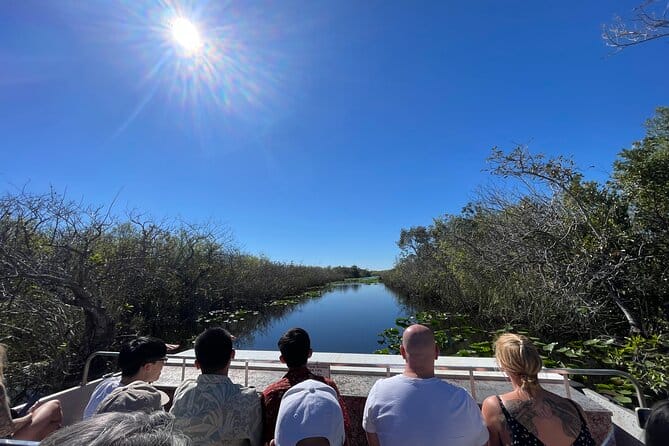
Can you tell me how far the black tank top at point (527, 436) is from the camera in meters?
1.50

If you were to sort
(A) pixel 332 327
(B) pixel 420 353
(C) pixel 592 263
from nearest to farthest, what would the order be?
(B) pixel 420 353, (C) pixel 592 263, (A) pixel 332 327

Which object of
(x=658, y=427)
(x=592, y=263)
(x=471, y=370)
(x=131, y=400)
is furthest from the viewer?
(x=592, y=263)

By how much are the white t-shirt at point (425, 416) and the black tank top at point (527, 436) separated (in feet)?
0.60

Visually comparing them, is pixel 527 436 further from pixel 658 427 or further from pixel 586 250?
pixel 586 250

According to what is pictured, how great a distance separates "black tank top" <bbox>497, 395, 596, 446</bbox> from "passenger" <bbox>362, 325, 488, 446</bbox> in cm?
18

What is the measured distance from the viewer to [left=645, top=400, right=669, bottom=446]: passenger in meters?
0.91

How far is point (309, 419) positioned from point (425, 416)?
0.70m

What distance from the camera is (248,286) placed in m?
17.7

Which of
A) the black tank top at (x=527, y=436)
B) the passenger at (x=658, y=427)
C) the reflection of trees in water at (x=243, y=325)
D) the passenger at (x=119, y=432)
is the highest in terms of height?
the passenger at (x=119, y=432)

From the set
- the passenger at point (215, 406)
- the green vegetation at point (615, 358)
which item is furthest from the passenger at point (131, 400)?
the green vegetation at point (615, 358)

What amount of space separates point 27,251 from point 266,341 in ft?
21.4

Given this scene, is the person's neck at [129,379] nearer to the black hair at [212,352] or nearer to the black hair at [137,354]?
the black hair at [137,354]

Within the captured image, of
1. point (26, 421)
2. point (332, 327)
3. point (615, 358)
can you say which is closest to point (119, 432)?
point (26, 421)

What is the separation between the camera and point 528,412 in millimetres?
1566
